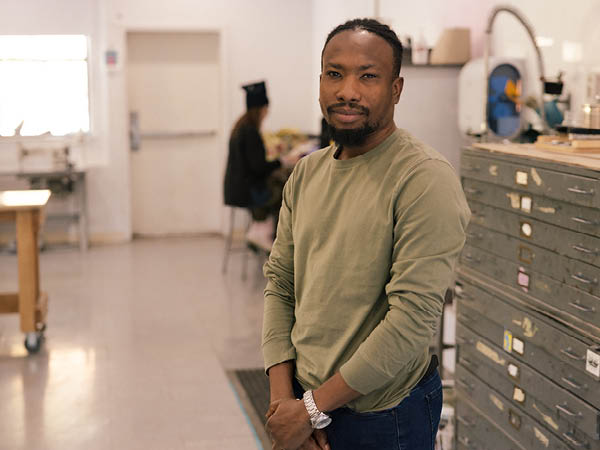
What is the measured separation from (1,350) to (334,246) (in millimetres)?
4375

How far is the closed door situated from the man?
25.2 ft

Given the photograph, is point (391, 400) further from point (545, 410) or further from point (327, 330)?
point (545, 410)

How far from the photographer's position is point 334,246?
1790mm

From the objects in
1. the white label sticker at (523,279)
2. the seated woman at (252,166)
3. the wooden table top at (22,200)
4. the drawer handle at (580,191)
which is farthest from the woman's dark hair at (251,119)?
the drawer handle at (580,191)

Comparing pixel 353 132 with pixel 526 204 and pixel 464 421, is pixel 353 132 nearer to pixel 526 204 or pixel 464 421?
pixel 526 204

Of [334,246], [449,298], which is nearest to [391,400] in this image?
[334,246]

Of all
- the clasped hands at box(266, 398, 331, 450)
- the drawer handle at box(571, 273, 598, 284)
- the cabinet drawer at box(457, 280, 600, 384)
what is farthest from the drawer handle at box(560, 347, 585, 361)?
the clasped hands at box(266, 398, 331, 450)

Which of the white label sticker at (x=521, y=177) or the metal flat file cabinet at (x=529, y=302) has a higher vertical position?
the white label sticker at (x=521, y=177)

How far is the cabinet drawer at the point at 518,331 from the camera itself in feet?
8.94

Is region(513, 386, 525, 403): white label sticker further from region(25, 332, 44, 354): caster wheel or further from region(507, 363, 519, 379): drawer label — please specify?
region(25, 332, 44, 354): caster wheel

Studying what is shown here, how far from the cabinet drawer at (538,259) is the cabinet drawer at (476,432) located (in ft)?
2.18

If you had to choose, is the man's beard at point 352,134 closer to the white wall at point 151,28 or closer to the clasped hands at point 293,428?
the clasped hands at point 293,428

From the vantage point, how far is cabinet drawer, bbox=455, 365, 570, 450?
9.61ft

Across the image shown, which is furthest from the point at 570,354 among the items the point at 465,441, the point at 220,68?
the point at 220,68
